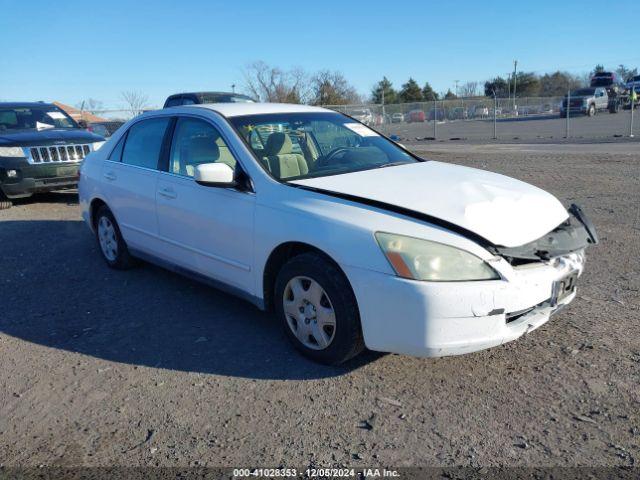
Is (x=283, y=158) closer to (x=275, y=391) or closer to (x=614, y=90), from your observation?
(x=275, y=391)

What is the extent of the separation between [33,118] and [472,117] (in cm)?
3721

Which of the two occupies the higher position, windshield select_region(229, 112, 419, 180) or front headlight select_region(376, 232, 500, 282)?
windshield select_region(229, 112, 419, 180)

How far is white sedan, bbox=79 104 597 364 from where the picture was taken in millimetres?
3033

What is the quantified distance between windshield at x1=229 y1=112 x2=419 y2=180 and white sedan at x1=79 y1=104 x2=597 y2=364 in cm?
1

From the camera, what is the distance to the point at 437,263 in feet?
9.87

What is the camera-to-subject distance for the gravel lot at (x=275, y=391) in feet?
9.13

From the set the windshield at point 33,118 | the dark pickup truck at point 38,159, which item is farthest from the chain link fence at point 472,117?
the dark pickup truck at point 38,159

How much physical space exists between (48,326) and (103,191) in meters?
1.63

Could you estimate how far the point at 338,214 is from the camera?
3326 mm

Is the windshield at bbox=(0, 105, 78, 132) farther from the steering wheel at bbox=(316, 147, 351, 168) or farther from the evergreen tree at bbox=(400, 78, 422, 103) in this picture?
the evergreen tree at bbox=(400, 78, 422, 103)

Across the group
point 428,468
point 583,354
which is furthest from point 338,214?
point 583,354

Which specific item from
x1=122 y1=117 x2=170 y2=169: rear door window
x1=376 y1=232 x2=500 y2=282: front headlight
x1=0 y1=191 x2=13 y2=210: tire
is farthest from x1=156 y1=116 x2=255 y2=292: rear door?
x1=0 y1=191 x2=13 y2=210: tire

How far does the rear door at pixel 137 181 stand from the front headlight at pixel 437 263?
8.41ft

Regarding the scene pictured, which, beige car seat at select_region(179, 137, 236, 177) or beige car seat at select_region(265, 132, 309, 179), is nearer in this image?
beige car seat at select_region(265, 132, 309, 179)
